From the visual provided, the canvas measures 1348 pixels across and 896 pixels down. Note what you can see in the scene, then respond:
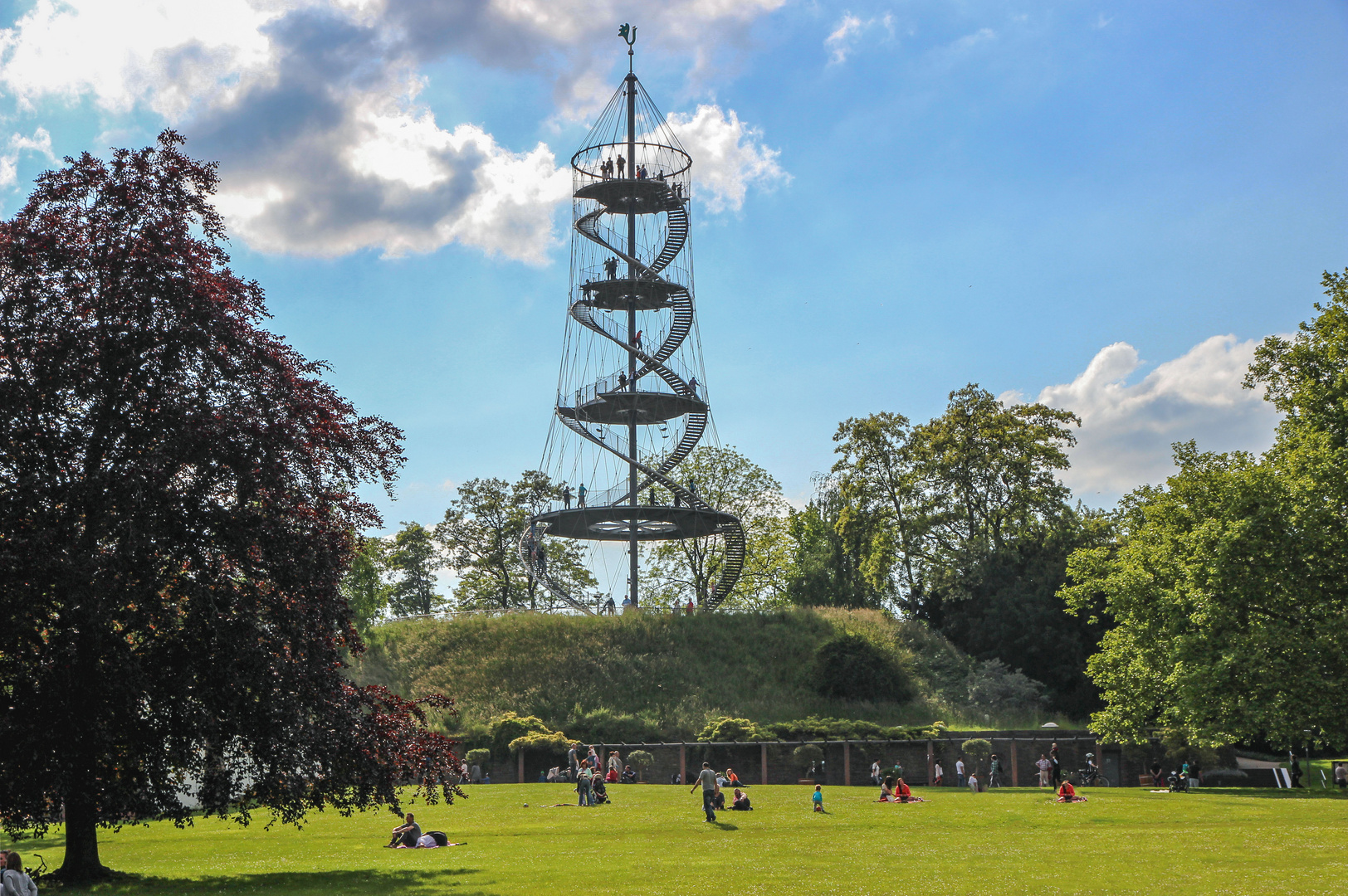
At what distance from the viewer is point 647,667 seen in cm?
4653

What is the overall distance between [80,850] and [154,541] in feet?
15.3

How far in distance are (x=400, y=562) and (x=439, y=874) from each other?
58315 millimetres

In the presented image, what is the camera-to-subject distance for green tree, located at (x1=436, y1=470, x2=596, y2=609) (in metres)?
70.2

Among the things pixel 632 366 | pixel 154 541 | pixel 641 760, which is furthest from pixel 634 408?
pixel 154 541

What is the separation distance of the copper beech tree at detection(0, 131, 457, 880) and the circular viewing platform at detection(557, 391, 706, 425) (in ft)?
109

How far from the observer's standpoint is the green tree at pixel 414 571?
73.4 metres

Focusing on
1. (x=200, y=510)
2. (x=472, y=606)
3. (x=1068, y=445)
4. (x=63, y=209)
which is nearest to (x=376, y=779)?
(x=200, y=510)

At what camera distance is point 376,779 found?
56.7ft

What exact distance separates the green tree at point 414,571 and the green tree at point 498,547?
2.32 meters

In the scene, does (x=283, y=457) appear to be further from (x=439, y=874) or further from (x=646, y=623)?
(x=646, y=623)

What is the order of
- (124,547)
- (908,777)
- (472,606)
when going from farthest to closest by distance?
(472,606)
(908,777)
(124,547)

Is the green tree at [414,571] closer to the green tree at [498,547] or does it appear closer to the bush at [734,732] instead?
the green tree at [498,547]

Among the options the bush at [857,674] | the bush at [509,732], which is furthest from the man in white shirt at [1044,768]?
the bush at [509,732]

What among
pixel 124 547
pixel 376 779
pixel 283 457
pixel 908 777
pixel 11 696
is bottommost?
Answer: pixel 908 777
